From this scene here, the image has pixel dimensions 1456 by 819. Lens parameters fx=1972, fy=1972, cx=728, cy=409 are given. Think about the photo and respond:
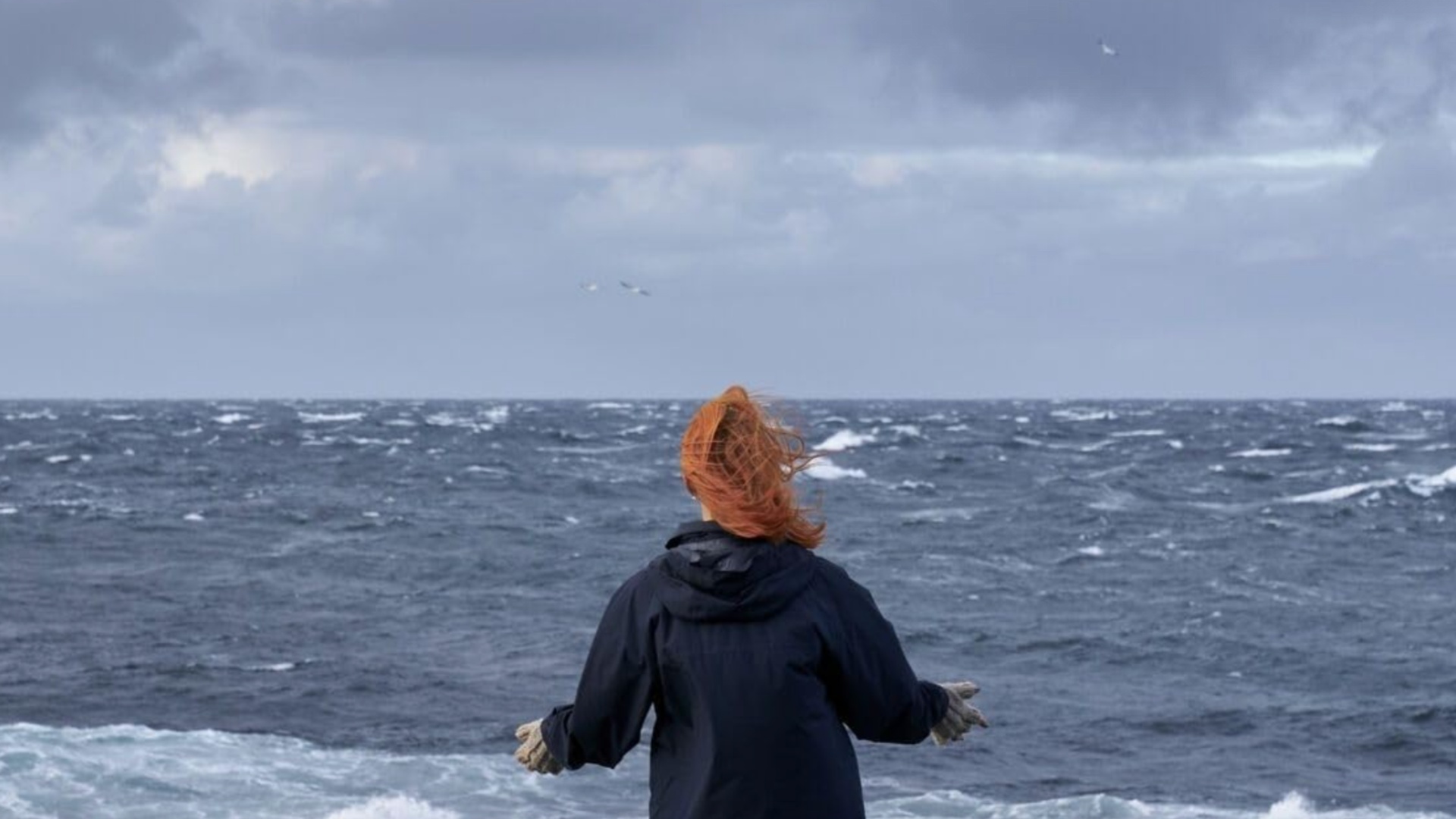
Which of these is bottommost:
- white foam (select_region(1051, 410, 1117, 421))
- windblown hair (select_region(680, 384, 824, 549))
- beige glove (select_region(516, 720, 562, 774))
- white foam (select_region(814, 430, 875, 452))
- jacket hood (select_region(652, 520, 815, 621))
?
white foam (select_region(814, 430, 875, 452))

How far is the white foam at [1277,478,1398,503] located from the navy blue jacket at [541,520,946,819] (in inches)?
1808

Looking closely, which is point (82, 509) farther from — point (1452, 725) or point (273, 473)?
point (1452, 725)

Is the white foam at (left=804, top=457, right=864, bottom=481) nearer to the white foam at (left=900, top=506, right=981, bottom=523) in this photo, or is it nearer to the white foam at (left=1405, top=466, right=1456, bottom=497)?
the white foam at (left=900, top=506, right=981, bottom=523)

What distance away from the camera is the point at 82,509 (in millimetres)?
42188

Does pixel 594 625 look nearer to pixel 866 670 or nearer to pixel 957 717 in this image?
pixel 957 717

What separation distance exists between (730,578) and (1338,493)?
4830 centimetres

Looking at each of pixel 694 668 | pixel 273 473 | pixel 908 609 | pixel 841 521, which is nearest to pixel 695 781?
pixel 694 668

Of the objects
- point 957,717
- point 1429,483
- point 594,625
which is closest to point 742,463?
point 957,717

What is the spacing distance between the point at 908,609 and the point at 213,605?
31.6 ft

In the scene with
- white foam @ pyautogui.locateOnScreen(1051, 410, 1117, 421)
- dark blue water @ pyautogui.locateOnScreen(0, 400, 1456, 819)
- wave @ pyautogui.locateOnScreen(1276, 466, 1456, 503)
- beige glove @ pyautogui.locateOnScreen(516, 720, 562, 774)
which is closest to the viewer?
beige glove @ pyautogui.locateOnScreen(516, 720, 562, 774)

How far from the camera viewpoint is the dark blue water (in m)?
16.1

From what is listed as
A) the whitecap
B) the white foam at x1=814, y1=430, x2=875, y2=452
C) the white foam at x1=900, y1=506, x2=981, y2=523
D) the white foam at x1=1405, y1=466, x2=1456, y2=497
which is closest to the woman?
the white foam at x1=900, y1=506, x2=981, y2=523

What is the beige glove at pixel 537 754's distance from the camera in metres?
3.63

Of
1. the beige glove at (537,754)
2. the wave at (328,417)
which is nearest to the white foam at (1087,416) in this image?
the wave at (328,417)
